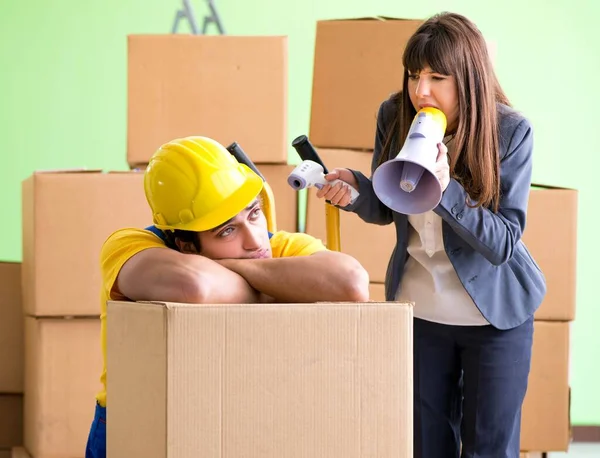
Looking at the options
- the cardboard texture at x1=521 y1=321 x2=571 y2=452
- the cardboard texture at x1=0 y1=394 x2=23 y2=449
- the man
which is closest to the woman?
the man

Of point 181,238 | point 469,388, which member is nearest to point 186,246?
point 181,238

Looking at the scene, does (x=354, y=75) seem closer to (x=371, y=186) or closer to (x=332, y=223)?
(x=371, y=186)

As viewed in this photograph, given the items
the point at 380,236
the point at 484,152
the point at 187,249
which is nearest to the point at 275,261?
the point at 187,249

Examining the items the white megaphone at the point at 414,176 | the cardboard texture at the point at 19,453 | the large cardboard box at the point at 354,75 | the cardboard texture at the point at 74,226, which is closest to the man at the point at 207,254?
the white megaphone at the point at 414,176

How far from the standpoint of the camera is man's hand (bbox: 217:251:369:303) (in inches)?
45.4

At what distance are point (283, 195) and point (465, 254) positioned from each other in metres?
0.95

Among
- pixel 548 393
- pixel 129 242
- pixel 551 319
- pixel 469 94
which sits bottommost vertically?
pixel 548 393

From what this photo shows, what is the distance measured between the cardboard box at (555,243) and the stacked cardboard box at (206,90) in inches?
27.8

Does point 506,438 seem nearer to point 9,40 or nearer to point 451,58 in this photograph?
point 451,58

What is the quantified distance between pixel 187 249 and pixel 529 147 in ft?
2.13

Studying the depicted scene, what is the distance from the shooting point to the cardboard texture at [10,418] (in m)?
2.78

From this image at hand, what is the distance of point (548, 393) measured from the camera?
100 inches

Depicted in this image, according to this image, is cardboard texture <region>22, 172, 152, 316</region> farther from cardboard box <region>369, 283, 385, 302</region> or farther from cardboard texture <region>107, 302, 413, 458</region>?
cardboard texture <region>107, 302, 413, 458</region>

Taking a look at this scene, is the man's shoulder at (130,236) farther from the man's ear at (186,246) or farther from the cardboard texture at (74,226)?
the cardboard texture at (74,226)
